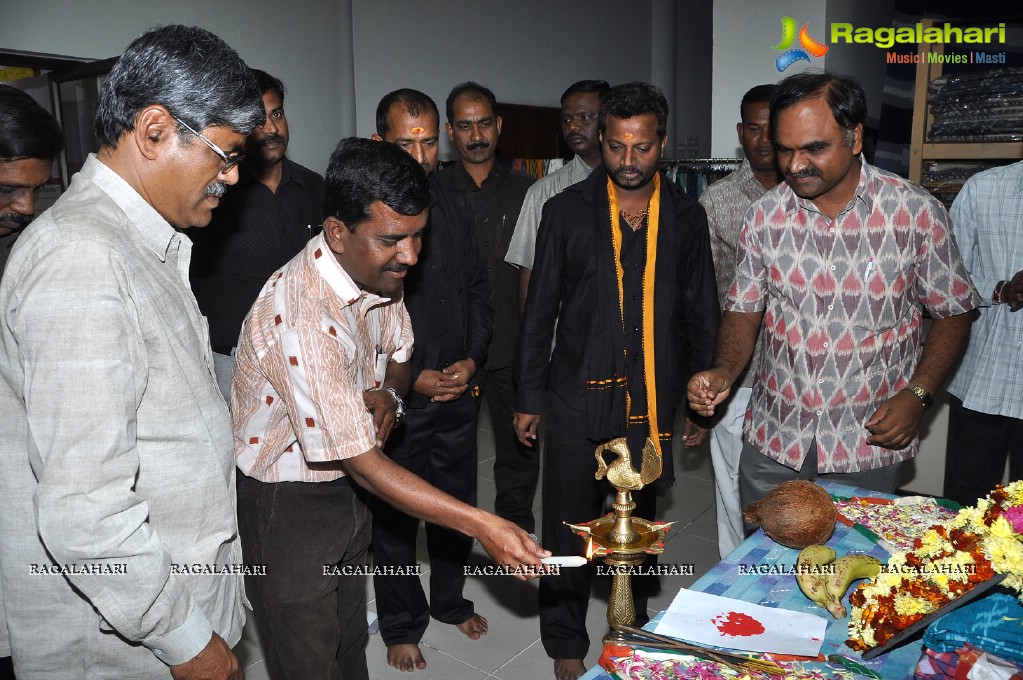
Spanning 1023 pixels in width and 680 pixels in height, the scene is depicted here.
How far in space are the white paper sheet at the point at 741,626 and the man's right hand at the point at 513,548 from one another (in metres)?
0.30

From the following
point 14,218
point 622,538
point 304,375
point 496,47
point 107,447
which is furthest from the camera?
point 496,47

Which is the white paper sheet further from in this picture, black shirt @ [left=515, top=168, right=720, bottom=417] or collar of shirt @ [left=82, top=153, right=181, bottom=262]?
collar of shirt @ [left=82, top=153, right=181, bottom=262]

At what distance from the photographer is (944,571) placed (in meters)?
1.50

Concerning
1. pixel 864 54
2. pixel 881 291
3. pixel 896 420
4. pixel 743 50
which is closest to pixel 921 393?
pixel 896 420

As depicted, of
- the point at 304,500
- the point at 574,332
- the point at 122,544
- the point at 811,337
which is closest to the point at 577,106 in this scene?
the point at 574,332

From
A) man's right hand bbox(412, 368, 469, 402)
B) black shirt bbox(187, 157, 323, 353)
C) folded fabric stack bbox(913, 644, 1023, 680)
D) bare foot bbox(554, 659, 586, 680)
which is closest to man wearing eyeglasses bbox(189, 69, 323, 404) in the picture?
black shirt bbox(187, 157, 323, 353)

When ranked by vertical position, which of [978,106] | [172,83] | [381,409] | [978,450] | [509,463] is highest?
[978,106]

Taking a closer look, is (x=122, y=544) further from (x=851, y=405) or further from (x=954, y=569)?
(x=851, y=405)

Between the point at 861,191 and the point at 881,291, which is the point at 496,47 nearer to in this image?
the point at 861,191

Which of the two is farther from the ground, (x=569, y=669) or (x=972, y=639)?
(x=972, y=639)

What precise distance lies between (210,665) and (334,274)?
87 centimetres

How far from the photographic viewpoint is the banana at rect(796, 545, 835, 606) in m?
1.68

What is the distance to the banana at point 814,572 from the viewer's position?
1677 mm

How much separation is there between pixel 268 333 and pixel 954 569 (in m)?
1.51
